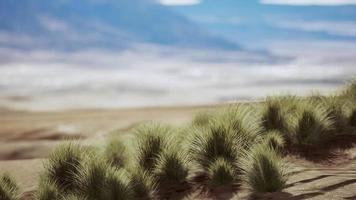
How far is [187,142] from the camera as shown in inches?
474

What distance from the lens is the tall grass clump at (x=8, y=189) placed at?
11.3 metres

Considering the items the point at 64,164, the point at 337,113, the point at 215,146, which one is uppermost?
the point at 337,113

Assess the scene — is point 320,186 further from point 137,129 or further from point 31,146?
point 31,146

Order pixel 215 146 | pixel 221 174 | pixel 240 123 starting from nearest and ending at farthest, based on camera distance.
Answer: pixel 221 174, pixel 215 146, pixel 240 123

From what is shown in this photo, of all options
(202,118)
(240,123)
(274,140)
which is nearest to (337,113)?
(274,140)

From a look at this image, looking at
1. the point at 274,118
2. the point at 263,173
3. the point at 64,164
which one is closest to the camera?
the point at 263,173

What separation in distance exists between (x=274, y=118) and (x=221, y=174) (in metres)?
3.30

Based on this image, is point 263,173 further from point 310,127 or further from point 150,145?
point 310,127

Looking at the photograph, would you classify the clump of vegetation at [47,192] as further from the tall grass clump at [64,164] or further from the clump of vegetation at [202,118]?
the clump of vegetation at [202,118]

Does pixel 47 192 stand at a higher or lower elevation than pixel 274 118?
lower

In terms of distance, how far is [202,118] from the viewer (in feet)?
46.5

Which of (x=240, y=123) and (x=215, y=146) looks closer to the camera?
(x=215, y=146)

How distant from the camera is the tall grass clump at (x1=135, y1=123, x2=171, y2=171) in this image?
11.8 metres

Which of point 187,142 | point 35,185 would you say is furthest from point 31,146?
point 187,142
